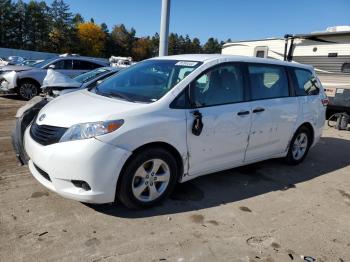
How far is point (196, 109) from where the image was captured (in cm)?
425

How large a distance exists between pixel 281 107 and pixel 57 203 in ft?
11.1

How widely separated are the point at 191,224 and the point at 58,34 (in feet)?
342

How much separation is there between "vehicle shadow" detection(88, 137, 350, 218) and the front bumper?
414 mm

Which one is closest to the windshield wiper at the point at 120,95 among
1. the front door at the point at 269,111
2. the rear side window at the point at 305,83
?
the front door at the point at 269,111

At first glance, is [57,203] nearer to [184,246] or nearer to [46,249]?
[46,249]

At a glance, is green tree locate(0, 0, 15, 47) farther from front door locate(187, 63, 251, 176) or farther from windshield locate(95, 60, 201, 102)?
front door locate(187, 63, 251, 176)

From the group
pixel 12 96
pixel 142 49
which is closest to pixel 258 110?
pixel 12 96

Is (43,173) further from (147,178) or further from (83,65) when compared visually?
(83,65)

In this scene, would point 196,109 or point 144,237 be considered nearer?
point 144,237

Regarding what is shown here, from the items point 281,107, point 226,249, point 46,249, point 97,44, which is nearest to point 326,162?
point 281,107

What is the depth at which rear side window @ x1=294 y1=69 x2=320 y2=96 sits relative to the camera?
5.96 meters

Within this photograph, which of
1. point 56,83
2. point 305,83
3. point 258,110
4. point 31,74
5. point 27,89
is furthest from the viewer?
point 27,89

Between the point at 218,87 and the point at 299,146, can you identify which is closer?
the point at 218,87

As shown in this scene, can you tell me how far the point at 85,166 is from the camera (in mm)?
3518
